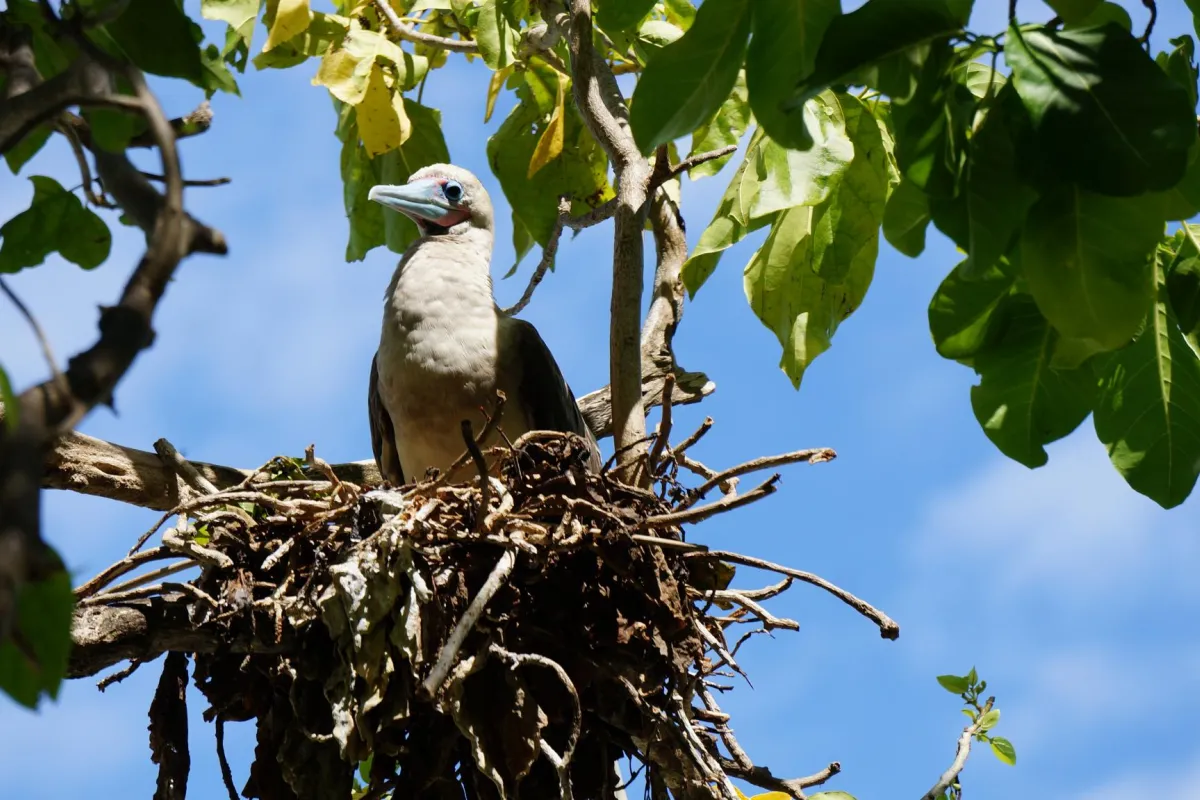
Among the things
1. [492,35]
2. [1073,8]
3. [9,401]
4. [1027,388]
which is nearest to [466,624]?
[1027,388]

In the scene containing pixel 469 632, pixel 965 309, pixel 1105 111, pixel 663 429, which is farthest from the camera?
pixel 663 429

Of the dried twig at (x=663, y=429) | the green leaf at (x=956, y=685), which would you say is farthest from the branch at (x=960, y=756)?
the dried twig at (x=663, y=429)

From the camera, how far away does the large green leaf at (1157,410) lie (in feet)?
8.66

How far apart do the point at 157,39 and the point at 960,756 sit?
9.79 ft

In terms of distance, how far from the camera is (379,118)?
438 centimetres

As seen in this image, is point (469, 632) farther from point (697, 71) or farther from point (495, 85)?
point (495, 85)

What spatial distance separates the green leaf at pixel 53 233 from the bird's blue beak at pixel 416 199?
8.45ft

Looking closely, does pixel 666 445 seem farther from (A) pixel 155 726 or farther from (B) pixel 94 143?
(B) pixel 94 143

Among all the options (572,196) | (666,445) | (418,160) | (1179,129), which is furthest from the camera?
(418,160)

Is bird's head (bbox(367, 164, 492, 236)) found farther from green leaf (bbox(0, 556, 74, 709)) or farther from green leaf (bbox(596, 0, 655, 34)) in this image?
green leaf (bbox(0, 556, 74, 709))

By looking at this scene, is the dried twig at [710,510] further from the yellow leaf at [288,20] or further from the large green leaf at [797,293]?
the yellow leaf at [288,20]

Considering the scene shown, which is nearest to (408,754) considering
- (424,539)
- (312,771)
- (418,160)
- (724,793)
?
(312,771)

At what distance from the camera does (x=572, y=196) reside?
4.90m

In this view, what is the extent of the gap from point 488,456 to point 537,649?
655 mm
